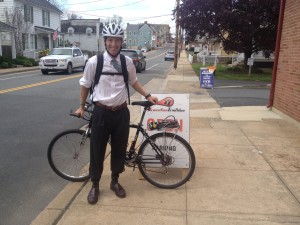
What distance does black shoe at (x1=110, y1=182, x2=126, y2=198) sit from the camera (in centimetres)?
412

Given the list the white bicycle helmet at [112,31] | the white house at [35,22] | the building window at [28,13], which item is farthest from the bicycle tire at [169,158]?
the building window at [28,13]

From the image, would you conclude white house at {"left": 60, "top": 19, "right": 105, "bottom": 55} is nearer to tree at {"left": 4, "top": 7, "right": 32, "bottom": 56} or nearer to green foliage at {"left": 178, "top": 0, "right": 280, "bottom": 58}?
tree at {"left": 4, "top": 7, "right": 32, "bottom": 56}

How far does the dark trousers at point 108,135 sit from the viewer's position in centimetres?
392

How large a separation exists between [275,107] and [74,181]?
6.74 meters

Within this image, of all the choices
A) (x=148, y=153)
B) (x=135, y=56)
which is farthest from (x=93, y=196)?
(x=135, y=56)

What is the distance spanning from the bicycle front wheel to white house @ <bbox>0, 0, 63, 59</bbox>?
2901 centimetres

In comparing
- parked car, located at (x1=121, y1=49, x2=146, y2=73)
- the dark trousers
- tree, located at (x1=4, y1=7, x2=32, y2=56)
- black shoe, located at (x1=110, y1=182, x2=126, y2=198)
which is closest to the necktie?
the dark trousers

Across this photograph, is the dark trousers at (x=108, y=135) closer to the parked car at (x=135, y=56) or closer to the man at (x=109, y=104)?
the man at (x=109, y=104)

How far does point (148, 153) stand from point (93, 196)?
0.89 m

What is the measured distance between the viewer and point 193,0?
23.9 metres

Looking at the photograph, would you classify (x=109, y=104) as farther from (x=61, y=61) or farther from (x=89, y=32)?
(x=89, y=32)

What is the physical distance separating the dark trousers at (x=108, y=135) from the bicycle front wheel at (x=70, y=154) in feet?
1.36

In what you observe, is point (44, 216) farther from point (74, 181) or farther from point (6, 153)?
point (6, 153)

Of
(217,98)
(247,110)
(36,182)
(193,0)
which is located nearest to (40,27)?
(193,0)
